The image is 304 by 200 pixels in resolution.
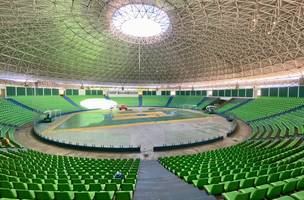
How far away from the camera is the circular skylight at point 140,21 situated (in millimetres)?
25391

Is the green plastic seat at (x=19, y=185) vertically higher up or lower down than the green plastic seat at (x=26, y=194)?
lower down

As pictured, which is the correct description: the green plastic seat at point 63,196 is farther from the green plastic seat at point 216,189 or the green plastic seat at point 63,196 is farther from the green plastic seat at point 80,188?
the green plastic seat at point 216,189

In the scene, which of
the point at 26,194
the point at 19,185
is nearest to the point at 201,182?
the point at 26,194

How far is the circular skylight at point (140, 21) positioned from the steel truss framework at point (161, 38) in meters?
1.49

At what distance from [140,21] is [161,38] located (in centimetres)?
575

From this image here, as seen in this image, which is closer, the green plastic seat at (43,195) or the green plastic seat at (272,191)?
the green plastic seat at (272,191)

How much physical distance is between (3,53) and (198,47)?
3906 centimetres

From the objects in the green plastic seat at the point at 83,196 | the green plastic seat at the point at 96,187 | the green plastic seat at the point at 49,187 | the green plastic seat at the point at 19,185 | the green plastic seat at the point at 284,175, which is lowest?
the green plastic seat at the point at 96,187

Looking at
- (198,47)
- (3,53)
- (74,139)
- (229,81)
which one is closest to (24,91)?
(3,53)

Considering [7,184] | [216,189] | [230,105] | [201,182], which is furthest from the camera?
[230,105]

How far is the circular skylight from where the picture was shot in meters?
25.4

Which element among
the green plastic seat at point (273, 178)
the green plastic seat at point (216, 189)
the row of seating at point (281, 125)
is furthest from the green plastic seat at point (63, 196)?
the row of seating at point (281, 125)

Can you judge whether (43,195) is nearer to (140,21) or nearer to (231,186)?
(231,186)

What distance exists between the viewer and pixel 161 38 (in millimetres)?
35656
